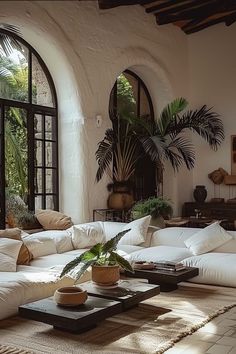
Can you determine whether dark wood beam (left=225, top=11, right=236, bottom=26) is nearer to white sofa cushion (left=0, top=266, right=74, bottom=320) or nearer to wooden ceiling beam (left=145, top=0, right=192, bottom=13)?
wooden ceiling beam (left=145, top=0, right=192, bottom=13)

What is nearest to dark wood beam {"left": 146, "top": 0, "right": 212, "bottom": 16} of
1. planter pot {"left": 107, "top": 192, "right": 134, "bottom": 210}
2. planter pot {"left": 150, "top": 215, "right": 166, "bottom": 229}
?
planter pot {"left": 107, "top": 192, "right": 134, "bottom": 210}

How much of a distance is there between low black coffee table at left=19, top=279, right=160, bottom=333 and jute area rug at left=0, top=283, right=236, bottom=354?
113mm

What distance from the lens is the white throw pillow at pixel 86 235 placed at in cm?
644

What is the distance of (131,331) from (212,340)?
25.4 inches

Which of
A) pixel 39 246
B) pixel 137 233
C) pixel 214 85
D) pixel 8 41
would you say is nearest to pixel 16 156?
pixel 8 41

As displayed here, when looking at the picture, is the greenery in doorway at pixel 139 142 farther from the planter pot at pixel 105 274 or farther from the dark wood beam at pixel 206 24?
the planter pot at pixel 105 274

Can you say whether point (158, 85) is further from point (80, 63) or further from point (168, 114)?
point (80, 63)

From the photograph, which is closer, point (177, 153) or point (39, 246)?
point (39, 246)

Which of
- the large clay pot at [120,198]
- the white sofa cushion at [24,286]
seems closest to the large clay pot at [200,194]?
the large clay pot at [120,198]

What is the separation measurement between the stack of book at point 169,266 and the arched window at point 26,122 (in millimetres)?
2350

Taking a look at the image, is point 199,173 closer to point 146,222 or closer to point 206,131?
point 206,131

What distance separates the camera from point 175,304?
4758 mm

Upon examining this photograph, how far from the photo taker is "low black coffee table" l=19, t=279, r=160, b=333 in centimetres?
364

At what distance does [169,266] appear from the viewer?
206 inches
